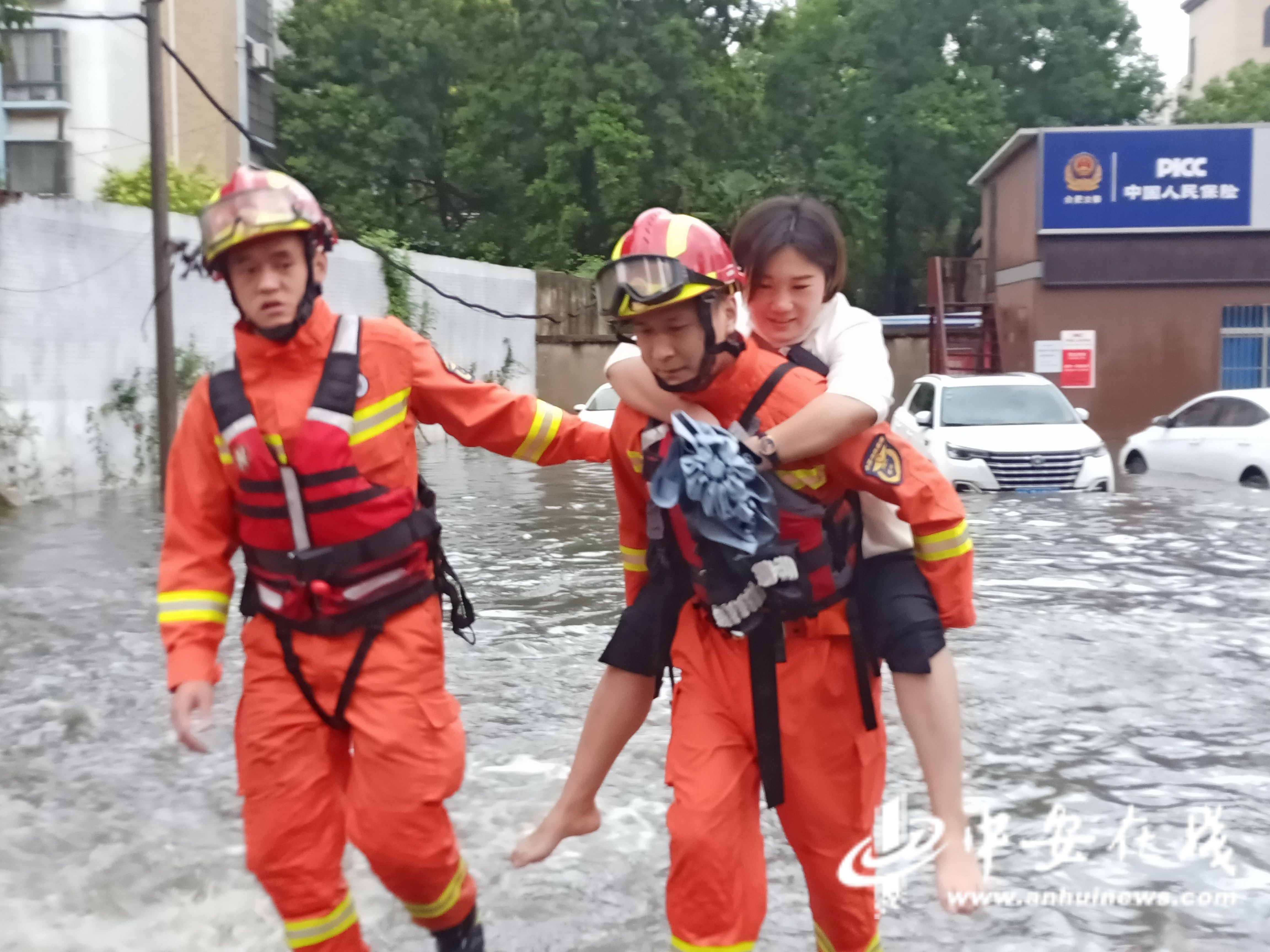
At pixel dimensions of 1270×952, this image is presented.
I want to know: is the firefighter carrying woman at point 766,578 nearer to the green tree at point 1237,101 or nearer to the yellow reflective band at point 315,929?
the yellow reflective band at point 315,929

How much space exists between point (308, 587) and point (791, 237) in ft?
4.47

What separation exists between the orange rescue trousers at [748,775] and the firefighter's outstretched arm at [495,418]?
71 cm

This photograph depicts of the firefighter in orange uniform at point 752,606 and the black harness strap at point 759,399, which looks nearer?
the firefighter in orange uniform at point 752,606

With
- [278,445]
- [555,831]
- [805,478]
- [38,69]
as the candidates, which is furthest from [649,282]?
[38,69]

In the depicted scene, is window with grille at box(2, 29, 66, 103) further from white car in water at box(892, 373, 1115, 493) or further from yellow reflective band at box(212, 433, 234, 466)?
yellow reflective band at box(212, 433, 234, 466)

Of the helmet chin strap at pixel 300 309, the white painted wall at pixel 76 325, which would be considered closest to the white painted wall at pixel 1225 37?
the white painted wall at pixel 76 325

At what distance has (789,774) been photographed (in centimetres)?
324

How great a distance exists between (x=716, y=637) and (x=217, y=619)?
3.99ft

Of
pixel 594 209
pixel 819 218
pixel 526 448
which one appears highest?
pixel 594 209

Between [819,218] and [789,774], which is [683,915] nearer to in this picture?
[789,774]

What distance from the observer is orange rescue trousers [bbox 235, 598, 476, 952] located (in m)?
3.42

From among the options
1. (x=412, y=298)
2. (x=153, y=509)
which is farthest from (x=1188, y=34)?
(x=153, y=509)

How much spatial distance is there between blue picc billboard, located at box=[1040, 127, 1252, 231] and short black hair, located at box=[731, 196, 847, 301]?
2712 cm

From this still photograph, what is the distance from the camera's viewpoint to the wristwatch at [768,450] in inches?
124
